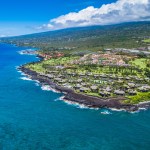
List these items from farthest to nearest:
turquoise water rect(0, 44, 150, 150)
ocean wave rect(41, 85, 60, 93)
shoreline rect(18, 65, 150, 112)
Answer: ocean wave rect(41, 85, 60, 93) → shoreline rect(18, 65, 150, 112) → turquoise water rect(0, 44, 150, 150)

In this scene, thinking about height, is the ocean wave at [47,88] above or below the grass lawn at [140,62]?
below

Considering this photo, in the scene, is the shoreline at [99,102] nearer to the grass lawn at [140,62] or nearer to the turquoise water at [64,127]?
the turquoise water at [64,127]

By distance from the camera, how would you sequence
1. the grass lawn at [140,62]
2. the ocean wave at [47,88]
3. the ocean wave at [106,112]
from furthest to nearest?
the grass lawn at [140,62] < the ocean wave at [47,88] < the ocean wave at [106,112]

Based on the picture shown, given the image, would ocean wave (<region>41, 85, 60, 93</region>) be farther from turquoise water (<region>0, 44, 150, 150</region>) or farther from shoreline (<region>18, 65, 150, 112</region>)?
turquoise water (<region>0, 44, 150, 150</region>)

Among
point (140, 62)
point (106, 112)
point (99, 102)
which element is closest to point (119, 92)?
point (99, 102)

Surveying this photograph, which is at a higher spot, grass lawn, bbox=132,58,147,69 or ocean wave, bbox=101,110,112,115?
grass lawn, bbox=132,58,147,69

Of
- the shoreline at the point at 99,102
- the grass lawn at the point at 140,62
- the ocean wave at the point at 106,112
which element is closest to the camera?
the ocean wave at the point at 106,112

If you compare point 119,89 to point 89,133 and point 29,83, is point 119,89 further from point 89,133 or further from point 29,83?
point 29,83

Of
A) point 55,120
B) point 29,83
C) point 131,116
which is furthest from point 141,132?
point 29,83

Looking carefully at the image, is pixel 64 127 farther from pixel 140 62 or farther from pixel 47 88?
pixel 140 62

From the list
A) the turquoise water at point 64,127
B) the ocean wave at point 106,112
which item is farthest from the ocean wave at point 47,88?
the ocean wave at point 106,112

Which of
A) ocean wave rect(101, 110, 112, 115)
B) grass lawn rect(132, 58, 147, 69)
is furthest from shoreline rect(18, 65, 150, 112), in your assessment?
grass lawn rect(132, 58, 147, 69)
